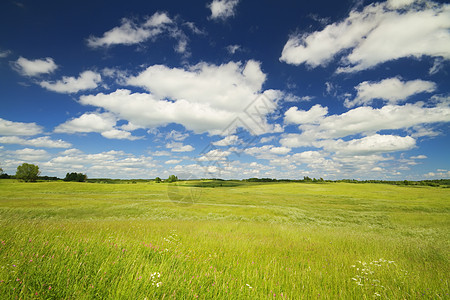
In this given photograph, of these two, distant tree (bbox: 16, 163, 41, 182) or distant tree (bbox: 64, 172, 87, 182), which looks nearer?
distant tree (bbox: 16, 163, 41, 182)

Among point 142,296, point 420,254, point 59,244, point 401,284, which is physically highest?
point 59,244

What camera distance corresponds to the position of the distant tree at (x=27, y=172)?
4382 inches

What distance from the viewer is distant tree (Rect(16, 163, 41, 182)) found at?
11131 cm

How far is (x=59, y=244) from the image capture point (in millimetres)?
4387

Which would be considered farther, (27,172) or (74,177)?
(74,177)

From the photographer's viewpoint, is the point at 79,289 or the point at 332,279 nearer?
the point at 79,289

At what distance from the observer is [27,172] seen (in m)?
112

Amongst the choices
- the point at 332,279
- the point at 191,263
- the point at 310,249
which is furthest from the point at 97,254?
the point at 310,249

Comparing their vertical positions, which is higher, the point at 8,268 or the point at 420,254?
the point at 8,268

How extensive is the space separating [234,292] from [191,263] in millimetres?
1692

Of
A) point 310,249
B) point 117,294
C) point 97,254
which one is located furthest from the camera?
point 310,249

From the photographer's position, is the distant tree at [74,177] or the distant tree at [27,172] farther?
the distant tree at [74,177]

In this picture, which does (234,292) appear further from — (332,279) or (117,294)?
(332,279)

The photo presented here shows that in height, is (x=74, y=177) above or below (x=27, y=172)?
below
